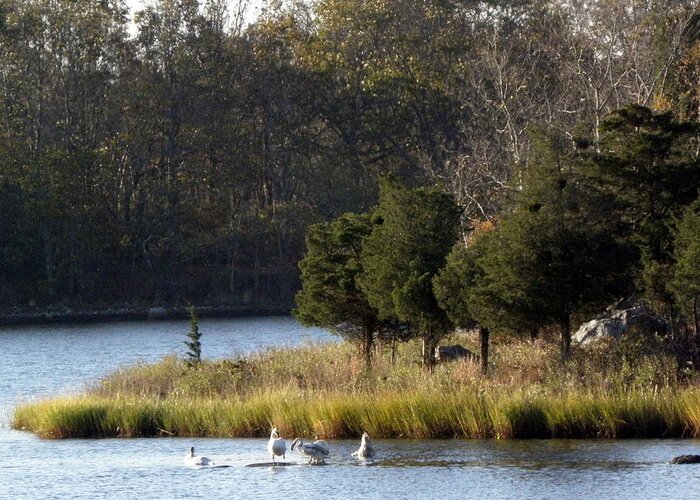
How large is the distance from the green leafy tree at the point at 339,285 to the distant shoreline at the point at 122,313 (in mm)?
41102

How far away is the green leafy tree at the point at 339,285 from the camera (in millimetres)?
33781

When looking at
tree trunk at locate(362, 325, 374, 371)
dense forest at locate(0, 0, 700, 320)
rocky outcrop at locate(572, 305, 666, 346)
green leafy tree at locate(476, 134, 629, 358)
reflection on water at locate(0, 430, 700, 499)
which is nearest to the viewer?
reflection on water at locate(0, 430, 700, 499)

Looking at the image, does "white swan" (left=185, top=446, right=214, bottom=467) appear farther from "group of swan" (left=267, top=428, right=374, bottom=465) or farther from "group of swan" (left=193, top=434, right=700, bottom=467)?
"group of swan" (left=267, top=428, right=374, bottom=465)

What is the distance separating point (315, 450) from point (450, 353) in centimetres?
1072

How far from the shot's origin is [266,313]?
256ft

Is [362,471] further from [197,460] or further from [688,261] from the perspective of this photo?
[688,261]

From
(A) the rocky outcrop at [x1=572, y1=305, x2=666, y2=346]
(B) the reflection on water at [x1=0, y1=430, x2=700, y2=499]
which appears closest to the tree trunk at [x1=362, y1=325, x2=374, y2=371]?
(A) the rocky outcrop at [x1=572, y1=305, x2=666, y2=346]

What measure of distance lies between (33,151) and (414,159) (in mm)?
22155

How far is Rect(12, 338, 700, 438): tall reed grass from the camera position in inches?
984

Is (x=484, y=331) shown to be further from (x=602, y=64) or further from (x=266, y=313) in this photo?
(x=266, y=313)

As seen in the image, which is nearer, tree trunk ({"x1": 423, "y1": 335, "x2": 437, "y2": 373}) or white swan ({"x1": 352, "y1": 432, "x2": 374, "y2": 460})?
white swan ({"x1": 352, "y1": 432, "x2": 374, "y2": 460})

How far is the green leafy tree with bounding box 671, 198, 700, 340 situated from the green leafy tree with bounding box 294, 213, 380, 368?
26.3 feet

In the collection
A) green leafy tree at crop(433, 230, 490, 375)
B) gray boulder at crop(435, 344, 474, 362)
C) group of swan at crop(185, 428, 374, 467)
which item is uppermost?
green leafy tree at crop(433, 230, 490, 375)

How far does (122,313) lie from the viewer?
7712 cm
